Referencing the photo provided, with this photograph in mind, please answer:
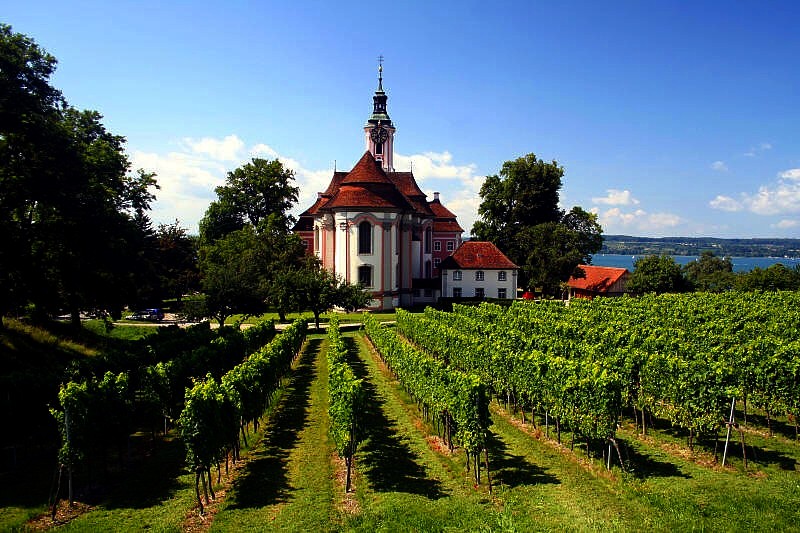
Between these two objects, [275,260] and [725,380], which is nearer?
[725,380]

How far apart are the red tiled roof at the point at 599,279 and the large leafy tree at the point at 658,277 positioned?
271 cm

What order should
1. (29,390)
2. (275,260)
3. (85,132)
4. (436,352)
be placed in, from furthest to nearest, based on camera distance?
(275,260), (85,132), (436,352), (29,390)

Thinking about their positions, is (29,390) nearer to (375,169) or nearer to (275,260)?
(275,260)

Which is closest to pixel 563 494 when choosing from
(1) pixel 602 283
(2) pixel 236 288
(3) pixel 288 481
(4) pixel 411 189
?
(3) pixel 288 481

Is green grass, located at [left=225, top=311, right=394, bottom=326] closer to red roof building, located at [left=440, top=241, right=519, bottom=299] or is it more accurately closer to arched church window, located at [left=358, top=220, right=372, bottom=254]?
arched church window, located at [left=358, top=220, right=372, bottom=254]

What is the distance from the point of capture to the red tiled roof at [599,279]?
68.6 metres

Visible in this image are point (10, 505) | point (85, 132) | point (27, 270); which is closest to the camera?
point (10, 505)

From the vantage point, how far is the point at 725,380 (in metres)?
15.7

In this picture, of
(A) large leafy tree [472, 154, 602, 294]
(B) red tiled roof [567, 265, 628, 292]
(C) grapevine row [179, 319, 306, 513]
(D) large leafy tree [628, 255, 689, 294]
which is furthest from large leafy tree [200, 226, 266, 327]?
(D) large leafy tree [628, 255, 689, 294]

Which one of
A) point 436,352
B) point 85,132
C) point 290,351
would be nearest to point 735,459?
point 436,352

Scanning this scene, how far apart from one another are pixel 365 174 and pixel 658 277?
37185mm

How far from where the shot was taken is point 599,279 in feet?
232

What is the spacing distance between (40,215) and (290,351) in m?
14.8

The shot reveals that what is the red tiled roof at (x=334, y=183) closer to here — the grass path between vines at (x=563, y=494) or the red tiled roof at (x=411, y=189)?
the red tiled roof at (x=411, y=189)
